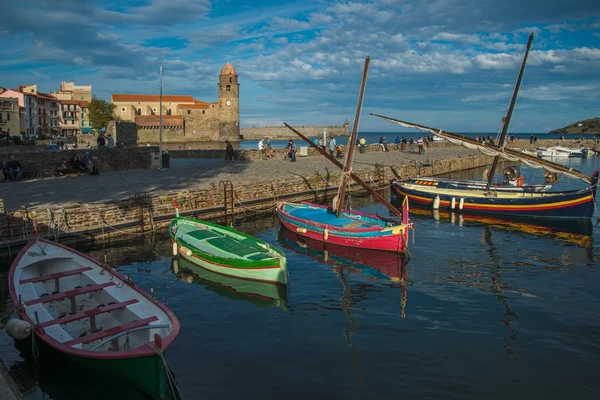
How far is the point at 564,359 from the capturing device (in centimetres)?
1005

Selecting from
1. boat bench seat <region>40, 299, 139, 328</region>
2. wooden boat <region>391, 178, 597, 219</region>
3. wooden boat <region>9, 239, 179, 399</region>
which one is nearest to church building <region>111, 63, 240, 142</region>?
wooden boat <region>391, 178, 597, 219</region>

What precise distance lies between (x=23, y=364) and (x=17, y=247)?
27.7ft

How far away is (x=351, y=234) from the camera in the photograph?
1908 cm

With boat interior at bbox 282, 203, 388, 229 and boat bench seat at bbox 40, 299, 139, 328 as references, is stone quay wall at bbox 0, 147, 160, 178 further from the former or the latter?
boat bench seat at bbox 40, 299, 139, 328

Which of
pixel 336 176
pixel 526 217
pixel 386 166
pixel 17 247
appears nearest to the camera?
pixel 17 247

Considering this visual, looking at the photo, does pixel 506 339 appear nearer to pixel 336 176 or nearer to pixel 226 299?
pixel 226 299

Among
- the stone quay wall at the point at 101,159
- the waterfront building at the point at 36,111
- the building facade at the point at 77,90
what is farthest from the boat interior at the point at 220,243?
the building facade at the point at 77,90

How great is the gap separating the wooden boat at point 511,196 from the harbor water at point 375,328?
6.08 metres

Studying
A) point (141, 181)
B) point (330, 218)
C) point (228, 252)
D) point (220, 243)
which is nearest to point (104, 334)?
point (228, 252)

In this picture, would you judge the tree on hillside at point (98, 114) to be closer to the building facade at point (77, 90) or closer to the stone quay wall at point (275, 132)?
the building facade at point (77, 90)

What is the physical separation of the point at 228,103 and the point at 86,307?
360 ft

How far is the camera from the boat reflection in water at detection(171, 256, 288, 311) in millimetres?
13672

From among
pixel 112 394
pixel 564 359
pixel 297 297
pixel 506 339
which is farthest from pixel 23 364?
pixel 564 359

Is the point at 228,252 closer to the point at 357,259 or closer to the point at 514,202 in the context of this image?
the point at 357,259
